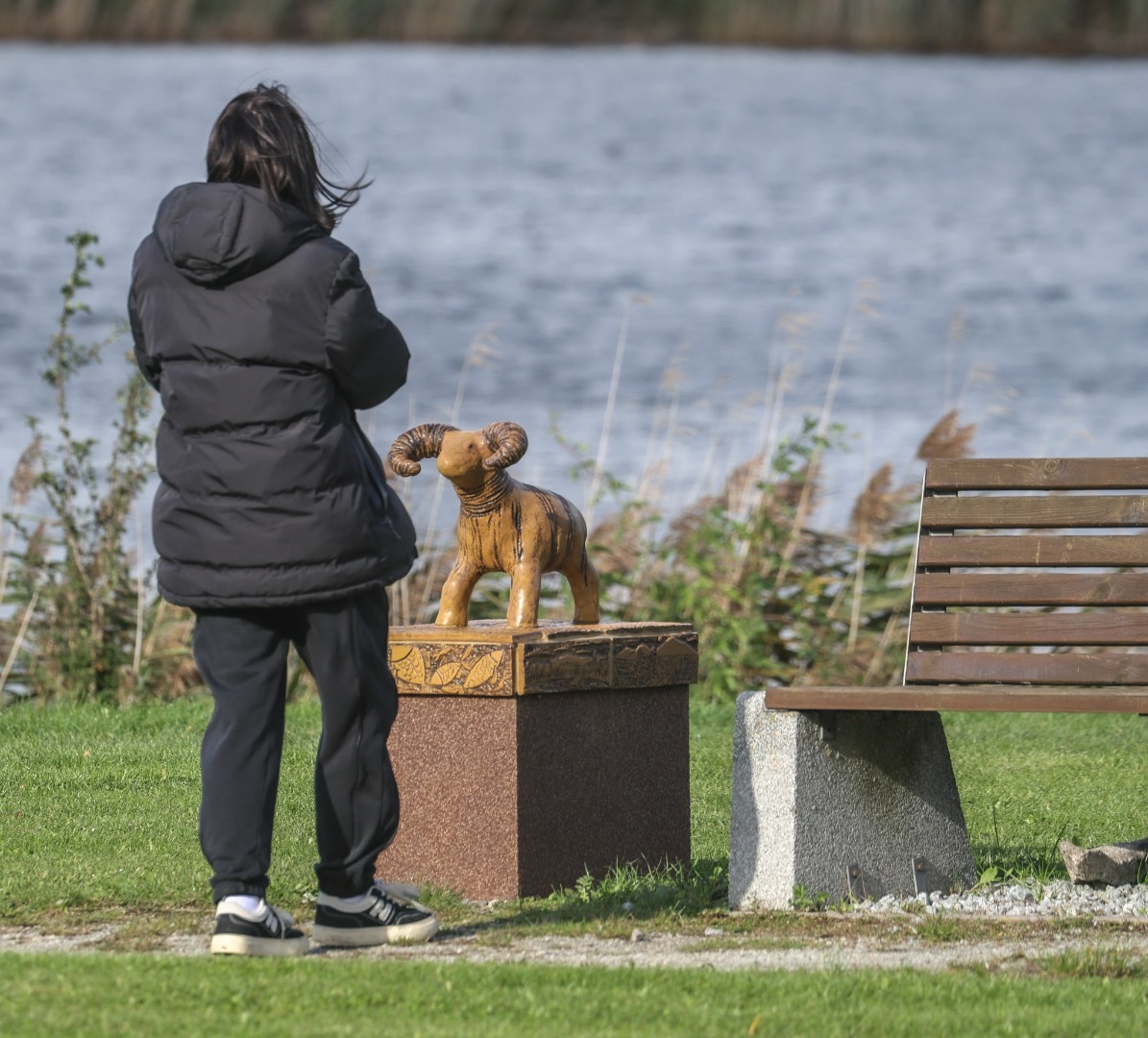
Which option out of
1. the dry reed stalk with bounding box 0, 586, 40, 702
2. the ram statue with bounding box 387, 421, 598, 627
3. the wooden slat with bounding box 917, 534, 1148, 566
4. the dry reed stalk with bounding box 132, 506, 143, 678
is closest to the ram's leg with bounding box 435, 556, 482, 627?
the ram statue with bounding box 387, 421, 598, 627

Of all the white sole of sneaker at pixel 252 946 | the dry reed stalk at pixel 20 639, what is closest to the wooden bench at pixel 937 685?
the white sole of sneaker at pixel 252 946

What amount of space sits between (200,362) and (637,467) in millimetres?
7768

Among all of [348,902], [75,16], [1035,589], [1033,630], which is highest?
[75,16]

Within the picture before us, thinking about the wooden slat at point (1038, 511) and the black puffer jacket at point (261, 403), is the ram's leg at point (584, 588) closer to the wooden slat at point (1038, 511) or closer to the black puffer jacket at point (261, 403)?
the wooden slat at point (1038, 511)

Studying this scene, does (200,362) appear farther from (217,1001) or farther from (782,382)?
(782,382)

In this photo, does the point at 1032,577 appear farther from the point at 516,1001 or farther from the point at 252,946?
the point at 252,946

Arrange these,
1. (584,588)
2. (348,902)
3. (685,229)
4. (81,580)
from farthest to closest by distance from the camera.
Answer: (685,229) < (81,580) < (584,588) < (348,902)

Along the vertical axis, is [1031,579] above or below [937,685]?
above

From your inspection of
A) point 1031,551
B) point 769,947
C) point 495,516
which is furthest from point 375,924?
point 1031,551

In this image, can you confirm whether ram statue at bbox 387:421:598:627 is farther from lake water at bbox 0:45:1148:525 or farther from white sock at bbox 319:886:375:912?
lake water at bbox 0:45:1148:525

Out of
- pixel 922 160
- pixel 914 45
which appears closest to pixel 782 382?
pixel 922 160

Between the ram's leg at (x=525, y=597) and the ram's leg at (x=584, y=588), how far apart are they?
164 millimetres

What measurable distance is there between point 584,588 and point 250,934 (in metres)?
1.43

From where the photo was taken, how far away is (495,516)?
4965mm
